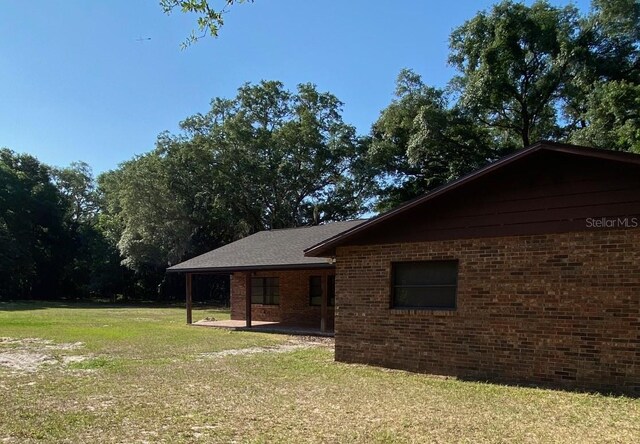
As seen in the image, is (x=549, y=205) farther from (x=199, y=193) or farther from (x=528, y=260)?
(x=199, y=193)

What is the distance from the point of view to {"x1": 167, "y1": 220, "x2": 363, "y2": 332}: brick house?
60.3ft

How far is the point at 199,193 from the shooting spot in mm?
38688

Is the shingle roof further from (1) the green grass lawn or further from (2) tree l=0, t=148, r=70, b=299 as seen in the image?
(2) tree l=0, t=148, r=70, b=299

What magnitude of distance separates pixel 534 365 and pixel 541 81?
2159 cm

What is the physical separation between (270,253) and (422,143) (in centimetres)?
1162

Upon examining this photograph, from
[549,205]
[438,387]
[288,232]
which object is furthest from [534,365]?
[288,232]

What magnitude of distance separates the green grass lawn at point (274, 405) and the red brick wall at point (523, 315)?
551mm

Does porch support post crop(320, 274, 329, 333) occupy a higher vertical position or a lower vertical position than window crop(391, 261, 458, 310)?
lower

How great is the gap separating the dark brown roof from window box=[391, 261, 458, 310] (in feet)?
3.47

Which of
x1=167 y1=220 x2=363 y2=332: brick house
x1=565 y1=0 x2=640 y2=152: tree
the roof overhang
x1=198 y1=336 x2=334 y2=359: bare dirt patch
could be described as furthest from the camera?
x1=565 y1=0 x2=640 y2=152: tree

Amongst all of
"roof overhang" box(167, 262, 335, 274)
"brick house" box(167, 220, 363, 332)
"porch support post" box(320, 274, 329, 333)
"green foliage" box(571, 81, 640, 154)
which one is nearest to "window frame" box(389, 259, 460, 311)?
"roof overhang" box(167, 262, 335, 274)

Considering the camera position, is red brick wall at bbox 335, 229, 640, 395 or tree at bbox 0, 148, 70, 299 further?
tree at bbox 0, 148, 70, 299

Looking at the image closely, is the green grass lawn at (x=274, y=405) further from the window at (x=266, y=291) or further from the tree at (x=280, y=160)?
the tree at (x=280, y=160)

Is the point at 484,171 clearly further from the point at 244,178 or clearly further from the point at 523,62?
the point at 244,178
